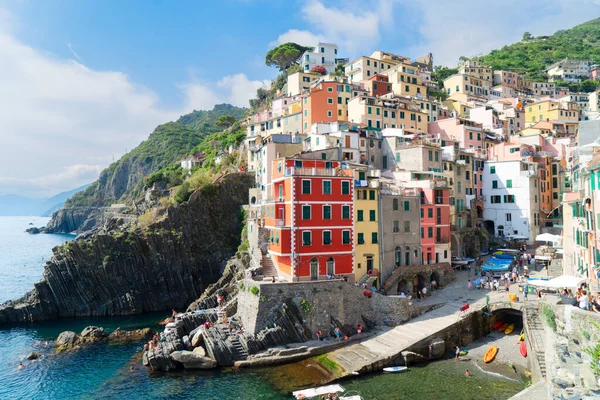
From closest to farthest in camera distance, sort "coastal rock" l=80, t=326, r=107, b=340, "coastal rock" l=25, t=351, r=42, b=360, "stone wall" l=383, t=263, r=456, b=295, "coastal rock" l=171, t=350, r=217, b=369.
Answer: "coastal rock" l=171, t=350, r=217, b=369, "coastal rock" l=25, t=351, r=42, b=360, "stone wall" l=383, t=263, r=456, b=295, "coastal rock" l=80, t=326, r=107, b=340

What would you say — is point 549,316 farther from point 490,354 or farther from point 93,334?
point 93,334

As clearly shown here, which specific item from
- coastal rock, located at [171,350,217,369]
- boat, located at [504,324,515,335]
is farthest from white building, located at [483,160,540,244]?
coastal rock, located at [171,350,217,369]

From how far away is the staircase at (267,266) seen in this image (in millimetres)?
38625

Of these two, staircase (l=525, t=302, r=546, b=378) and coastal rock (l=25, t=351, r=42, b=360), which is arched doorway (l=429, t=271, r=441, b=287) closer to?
staircase (l=525, t=302, r=546, b=378)

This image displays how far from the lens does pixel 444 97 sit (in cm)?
8844

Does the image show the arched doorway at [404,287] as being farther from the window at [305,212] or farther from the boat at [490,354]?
the window at [305,212]

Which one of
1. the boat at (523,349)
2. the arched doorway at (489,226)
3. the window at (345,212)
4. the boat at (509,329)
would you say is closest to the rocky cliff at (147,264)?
the window at (345,212)

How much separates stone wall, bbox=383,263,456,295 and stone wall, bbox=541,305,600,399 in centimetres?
1592

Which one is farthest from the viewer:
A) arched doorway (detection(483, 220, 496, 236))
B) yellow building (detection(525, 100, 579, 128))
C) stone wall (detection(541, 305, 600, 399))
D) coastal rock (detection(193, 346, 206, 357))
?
yellow building (detection(525, 100, 579, 128))

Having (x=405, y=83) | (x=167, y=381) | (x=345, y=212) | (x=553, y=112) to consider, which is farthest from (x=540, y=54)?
(x=167, y=381)

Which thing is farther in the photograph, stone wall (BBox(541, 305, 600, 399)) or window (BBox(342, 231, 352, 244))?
window (BBox(342, 231, 352, 244))

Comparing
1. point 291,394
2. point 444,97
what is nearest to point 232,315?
point 291,394

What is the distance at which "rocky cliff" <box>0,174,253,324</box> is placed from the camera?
169 ft

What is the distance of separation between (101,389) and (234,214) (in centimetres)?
3766
